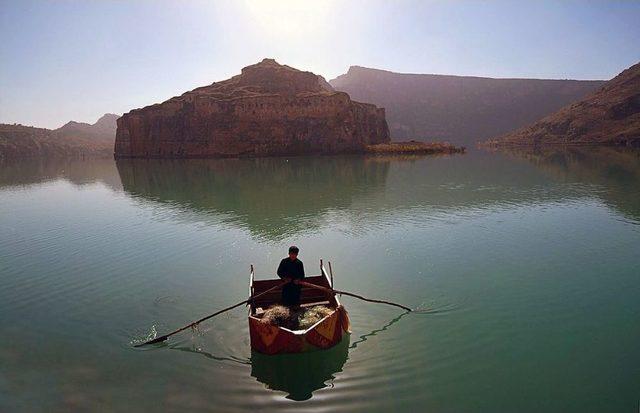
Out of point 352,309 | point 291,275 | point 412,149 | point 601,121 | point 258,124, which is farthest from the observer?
point 601,121

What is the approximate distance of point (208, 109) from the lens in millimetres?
111562

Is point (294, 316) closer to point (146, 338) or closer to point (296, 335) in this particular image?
point (296, 335)

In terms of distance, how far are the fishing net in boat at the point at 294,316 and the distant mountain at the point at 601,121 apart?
12075 cm

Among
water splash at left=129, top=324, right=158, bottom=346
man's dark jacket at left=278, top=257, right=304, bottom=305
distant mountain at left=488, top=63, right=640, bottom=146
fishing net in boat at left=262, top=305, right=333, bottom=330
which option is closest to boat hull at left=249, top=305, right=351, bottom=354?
fishing net in boat at left=262, top=305, right=333, bottom=330

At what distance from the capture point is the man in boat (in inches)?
432

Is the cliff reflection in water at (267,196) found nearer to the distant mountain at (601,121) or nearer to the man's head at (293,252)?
the man's head at (293,252)

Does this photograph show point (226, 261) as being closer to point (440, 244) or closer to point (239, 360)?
point (239, 360)

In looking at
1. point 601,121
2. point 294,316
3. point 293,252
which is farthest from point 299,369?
point 601,121

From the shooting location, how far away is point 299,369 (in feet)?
30.6

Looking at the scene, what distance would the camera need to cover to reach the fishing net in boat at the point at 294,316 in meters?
10.2

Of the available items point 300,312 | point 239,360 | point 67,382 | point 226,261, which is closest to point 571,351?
point 300,312

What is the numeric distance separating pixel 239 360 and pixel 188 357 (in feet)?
4.36

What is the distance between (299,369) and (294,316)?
5.10ft

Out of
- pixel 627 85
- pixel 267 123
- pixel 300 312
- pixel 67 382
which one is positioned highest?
pixel 627 85
